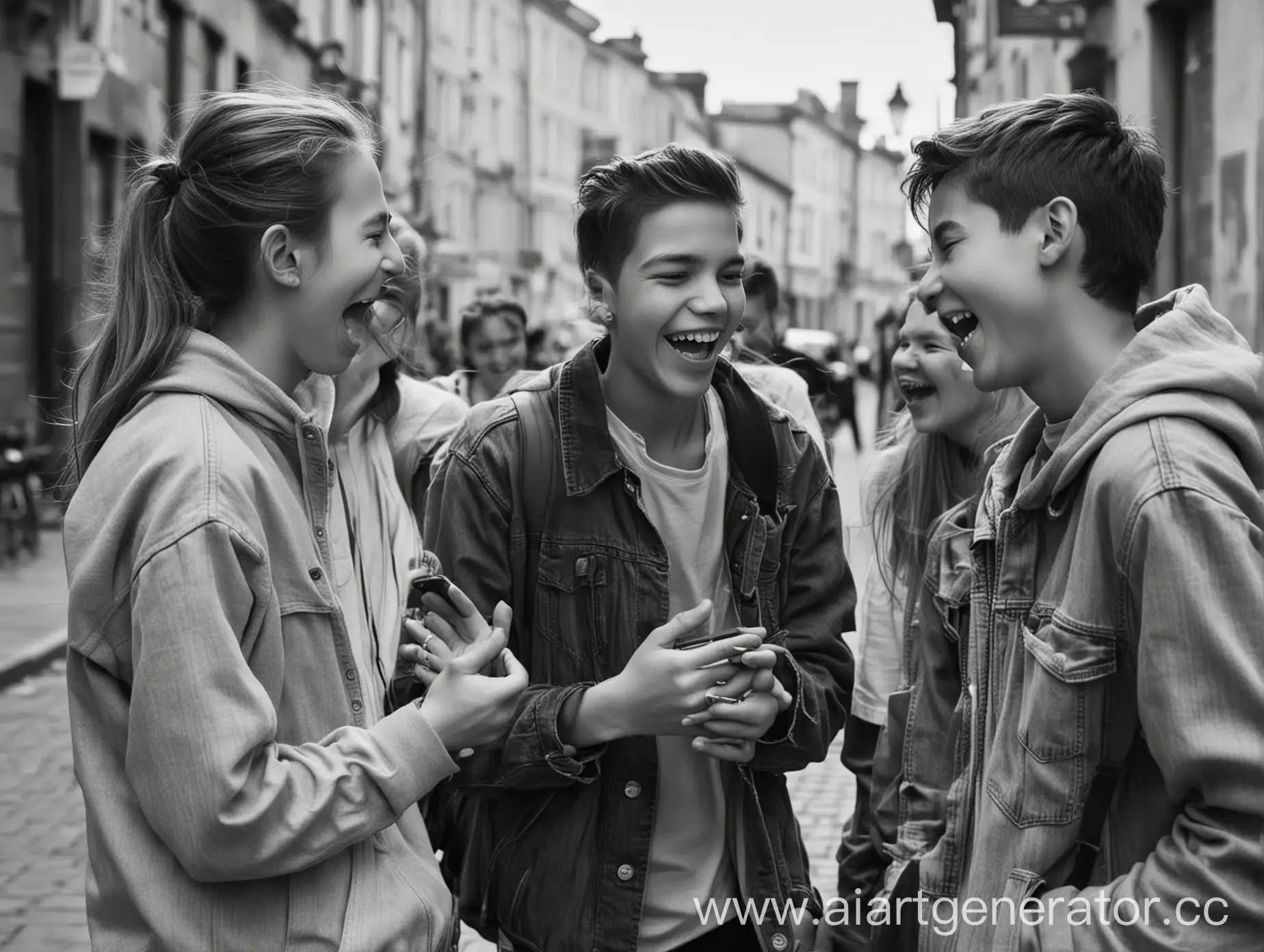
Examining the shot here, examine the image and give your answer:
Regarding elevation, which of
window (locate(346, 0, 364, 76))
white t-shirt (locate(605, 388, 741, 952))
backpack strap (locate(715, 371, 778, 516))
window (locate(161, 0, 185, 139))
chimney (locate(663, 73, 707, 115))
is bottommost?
white t-shirt (locate(605, 388, 741, 952))

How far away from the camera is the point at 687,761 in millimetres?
2891

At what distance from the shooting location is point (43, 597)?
12.0m

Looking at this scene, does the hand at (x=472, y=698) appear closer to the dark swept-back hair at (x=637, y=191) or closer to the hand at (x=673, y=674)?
the hand at (x=673, y=674)

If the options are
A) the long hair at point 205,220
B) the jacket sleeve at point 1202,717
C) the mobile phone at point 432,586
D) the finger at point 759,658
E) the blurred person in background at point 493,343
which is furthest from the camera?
the blurred person in background at point 493,343

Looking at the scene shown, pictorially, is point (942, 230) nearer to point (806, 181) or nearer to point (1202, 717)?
point (1202, 717)

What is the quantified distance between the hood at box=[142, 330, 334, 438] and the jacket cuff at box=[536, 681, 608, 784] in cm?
64

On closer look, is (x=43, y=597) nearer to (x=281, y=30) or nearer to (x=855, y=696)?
(x=855, y=696)

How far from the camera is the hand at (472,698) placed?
91.7 inches

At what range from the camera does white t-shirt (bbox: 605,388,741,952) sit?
2807mm

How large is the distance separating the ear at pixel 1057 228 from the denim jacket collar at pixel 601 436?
30.2 inches

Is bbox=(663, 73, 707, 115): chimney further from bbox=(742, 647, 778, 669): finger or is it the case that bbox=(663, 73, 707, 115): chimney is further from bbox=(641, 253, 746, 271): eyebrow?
bbox=(742, 647, 778, 669): finger

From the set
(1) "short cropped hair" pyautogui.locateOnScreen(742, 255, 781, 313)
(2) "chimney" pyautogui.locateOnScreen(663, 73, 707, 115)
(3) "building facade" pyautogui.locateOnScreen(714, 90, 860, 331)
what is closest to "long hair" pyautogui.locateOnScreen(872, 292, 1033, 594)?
(1) "short cropped hair" pyautogui.locateOnScreen(742, 255, 781, 313)

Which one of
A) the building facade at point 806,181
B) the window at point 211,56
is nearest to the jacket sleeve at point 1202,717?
the window at point 211,56

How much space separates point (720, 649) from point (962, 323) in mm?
621
